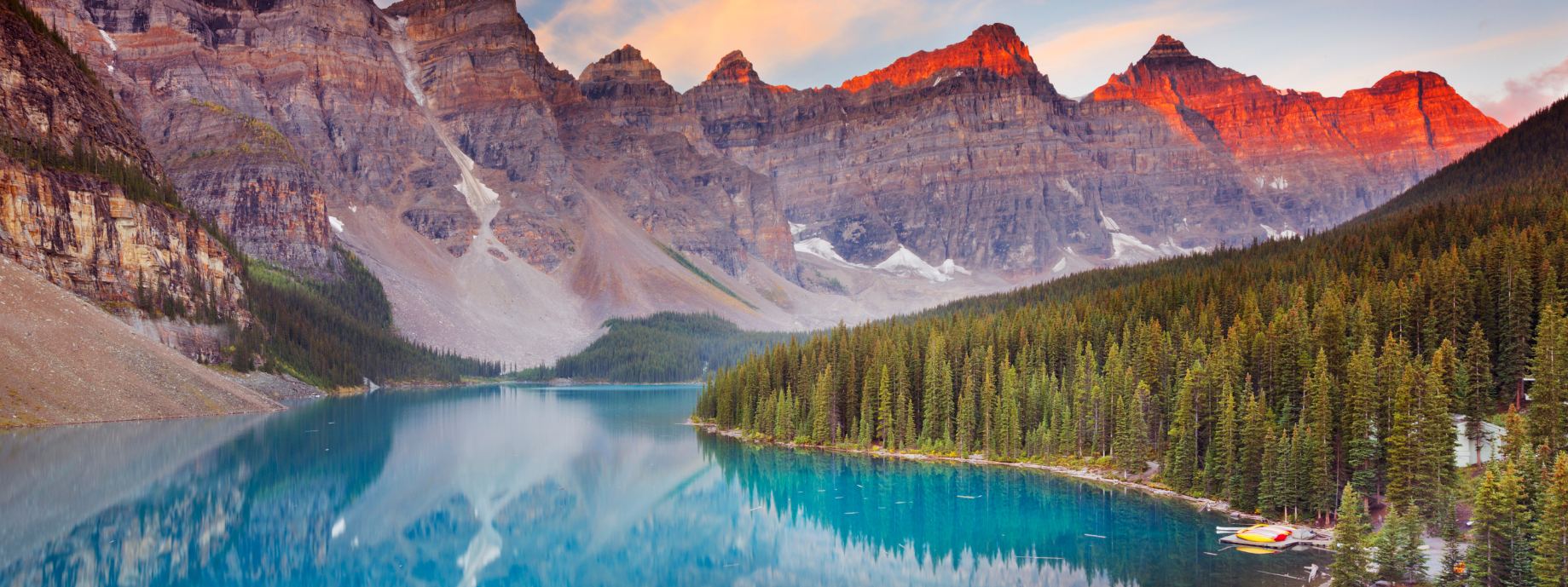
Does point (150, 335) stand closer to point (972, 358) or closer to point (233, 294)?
point (233, 294)

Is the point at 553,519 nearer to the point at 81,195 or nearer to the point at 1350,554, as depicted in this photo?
the point at 1350,554

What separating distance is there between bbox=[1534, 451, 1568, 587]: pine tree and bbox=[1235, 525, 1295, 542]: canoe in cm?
1235

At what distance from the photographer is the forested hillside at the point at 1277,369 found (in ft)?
139

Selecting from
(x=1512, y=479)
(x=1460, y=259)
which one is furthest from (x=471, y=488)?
(x=1460, y=259)

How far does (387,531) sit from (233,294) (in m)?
105

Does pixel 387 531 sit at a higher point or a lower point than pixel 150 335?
lower

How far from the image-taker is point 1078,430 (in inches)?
2704

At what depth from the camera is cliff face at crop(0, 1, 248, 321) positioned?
101 metres

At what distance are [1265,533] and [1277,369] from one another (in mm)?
16577

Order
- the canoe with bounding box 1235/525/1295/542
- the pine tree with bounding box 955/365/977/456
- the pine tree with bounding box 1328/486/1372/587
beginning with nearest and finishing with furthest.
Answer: the pine tree with bounding box 1328/486/1372/587, the canoe with bounding box 1235/525/1295/542, the pine tree with bounding box 955/365/977/456

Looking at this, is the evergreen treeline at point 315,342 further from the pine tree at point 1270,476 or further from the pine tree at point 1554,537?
the pine tree at point 1554,537

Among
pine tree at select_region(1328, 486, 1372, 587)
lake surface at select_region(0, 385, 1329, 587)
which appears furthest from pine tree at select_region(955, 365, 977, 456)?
pine tree at select_region(1328, 486, 1372, 587)

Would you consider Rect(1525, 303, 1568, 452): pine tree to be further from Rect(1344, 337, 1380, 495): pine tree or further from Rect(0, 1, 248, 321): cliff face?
Rect(0, 1, 248, 321): cliff face

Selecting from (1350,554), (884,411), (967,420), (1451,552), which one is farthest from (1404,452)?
(884,411)
